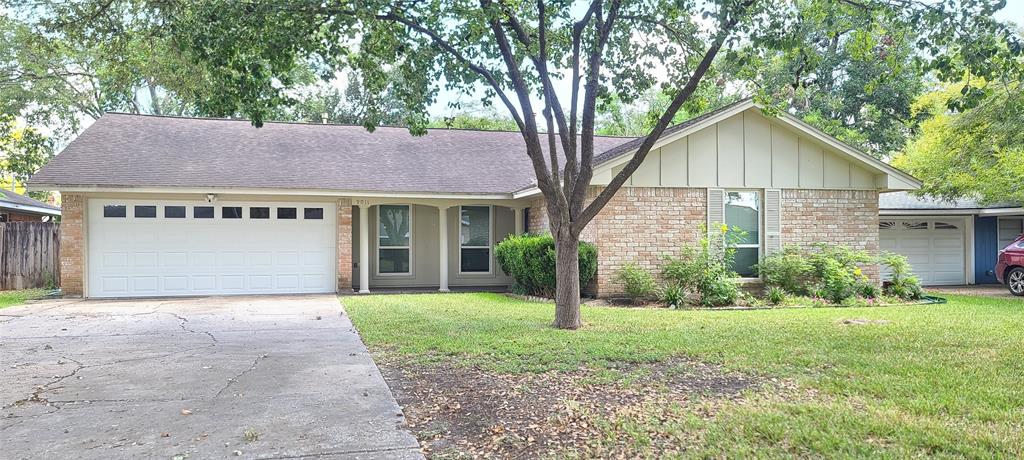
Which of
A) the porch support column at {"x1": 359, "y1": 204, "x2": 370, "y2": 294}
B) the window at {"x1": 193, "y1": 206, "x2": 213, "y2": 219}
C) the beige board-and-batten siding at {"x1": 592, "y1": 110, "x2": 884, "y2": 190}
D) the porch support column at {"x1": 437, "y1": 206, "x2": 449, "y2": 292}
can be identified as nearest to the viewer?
the beige board-and-batten siding at {"x1": 592, "y1": 110, "x2": 884, "y2": 190}

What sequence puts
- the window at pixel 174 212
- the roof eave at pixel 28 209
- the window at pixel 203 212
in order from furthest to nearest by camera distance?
the roof eave at pixel 28 209 → the window at pixel 203 212 → the window at pixel 174 212

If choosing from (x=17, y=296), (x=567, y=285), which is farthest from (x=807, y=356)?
(x=17, y=296)

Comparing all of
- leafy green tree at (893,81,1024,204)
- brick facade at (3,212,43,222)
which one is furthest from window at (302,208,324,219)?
leafy green tree at (893,81,1024,204)

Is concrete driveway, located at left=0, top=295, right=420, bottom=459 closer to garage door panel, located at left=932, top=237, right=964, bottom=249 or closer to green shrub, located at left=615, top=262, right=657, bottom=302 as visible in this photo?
green shrub, located at left=615, top=262, right=657, bottom=302

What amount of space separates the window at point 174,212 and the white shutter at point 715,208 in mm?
10685

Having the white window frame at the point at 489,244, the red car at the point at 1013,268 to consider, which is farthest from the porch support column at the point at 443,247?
the red car at the point at 1013,268

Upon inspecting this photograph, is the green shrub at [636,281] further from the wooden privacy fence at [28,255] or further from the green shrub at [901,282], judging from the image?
the wooden privacy fence at [28,255]

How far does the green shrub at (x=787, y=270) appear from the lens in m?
12.3

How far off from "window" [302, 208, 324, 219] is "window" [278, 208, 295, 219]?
23 centimetres

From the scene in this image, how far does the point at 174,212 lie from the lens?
13438 millimetres

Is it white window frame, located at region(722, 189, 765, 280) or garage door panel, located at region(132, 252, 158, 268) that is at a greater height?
white window frame, located at region(722, 189, 765, 280)

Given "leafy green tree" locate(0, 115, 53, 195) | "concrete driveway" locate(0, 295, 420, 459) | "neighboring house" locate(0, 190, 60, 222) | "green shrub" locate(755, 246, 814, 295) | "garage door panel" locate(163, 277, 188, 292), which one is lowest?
"concrete driveway" locate(0, 295, 420, 459)

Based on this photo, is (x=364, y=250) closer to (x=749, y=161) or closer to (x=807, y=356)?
(x=749, y=161)

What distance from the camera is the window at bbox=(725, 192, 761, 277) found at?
1273 centimetres
